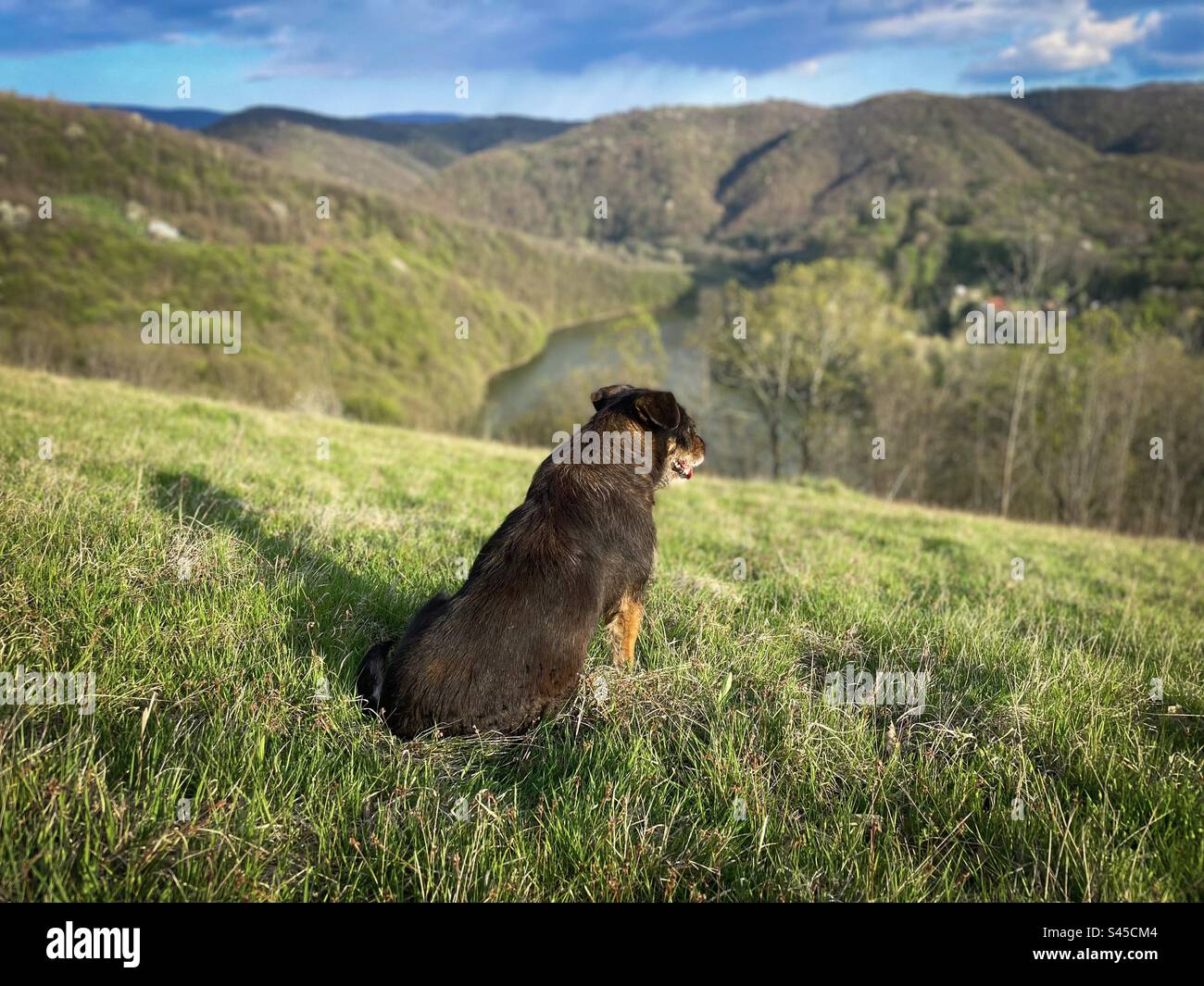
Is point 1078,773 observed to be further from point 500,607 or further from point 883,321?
point 883,321

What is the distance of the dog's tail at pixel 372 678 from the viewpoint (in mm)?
3051

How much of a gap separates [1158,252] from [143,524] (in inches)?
4478

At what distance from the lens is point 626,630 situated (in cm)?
373

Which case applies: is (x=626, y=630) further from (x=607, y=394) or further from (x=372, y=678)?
(x=607, y=394)

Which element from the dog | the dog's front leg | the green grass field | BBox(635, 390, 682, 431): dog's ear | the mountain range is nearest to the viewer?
the green grass field

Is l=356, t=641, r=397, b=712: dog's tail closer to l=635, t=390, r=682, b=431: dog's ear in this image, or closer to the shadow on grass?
the shadow on grass

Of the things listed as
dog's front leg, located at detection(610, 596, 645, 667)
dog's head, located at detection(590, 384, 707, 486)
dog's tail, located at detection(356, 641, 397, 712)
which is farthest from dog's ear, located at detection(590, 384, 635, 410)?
dog's tail, located at detection(356, 641, 397, 712)

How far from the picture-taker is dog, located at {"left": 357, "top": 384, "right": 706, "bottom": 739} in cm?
296

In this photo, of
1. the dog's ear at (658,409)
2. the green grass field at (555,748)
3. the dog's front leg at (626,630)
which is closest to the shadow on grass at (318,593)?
the green grass field at (555,748)

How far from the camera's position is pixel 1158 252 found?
85.2 metres

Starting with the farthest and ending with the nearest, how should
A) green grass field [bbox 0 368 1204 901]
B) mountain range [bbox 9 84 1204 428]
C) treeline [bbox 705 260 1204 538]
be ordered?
mountain range [bbox 9 84 1204 428] → treeline [bbox 705 260 1204 538] → green grass field [bbox 0 368 1204 901]


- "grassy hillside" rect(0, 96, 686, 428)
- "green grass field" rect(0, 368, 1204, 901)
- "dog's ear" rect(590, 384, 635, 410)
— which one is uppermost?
"grassy hillside" rect(0, 96, 686, 428)

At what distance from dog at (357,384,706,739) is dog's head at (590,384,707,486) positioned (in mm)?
142
